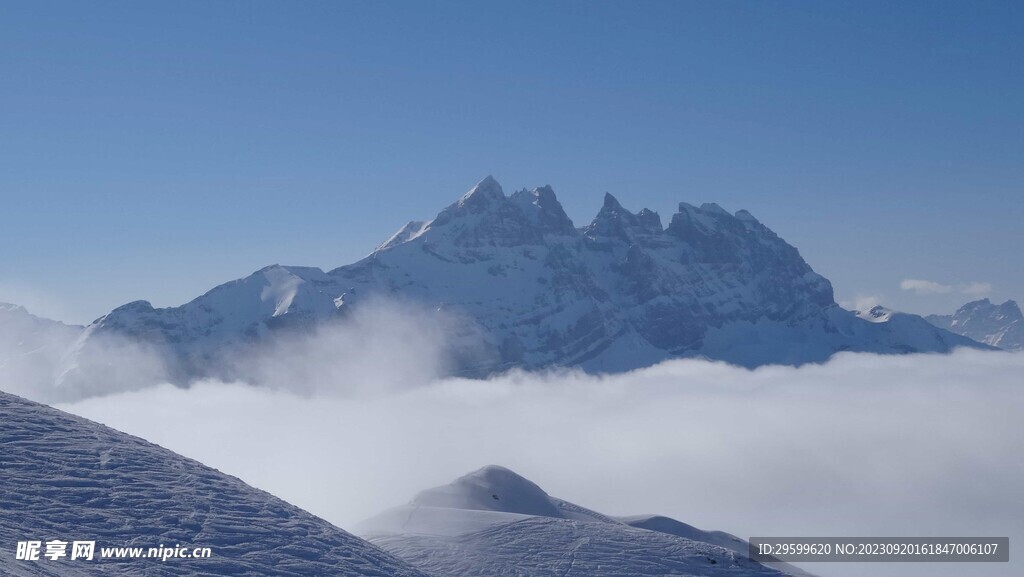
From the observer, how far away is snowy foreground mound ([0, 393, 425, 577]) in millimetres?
31750

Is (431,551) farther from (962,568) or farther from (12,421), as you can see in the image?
(962,568)

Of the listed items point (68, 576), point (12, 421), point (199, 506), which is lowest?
point (68, 576)

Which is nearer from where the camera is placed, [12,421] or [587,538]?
[12,421]

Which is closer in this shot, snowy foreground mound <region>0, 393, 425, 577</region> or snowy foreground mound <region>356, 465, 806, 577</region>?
snowy foreground mound <region>0, 393, 425, 577</region>

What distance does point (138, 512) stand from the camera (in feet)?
112

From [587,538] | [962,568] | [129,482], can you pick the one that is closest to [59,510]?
[129,482]

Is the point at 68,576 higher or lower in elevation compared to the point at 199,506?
lower

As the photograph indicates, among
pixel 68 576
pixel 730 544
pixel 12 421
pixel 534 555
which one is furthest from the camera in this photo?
pixel 730 544

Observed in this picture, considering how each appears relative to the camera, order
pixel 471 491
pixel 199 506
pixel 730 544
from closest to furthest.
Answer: pixel 199 506 < pixel 471 491 < pixel 730 544

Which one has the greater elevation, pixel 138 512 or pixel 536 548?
pixel 138 512

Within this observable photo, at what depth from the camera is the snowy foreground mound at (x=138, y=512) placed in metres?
31.8

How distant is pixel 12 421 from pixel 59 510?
725 centimetres

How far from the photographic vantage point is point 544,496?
96188 millimetres

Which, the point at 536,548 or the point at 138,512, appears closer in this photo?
the point at 138,512
